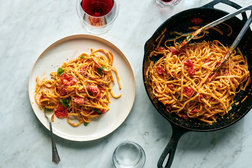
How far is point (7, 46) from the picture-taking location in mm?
2984

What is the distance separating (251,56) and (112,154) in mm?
1733

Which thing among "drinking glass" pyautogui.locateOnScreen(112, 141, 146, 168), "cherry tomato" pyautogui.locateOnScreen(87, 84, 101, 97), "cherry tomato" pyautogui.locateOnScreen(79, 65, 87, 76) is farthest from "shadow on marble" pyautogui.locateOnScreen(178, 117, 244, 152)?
"cherry tomato" pyautogui.locateOnScreen(79, 65, 87, 76)

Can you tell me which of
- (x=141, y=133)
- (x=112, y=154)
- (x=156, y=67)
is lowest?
(x=112, y=154)

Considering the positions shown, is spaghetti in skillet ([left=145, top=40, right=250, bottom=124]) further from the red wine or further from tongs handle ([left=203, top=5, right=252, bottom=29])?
the red wine

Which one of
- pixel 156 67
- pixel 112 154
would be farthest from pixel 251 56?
pixel 112 154

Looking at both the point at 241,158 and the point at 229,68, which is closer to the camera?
the point at 229,68

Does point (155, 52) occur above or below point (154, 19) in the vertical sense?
below

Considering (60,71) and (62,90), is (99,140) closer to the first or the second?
(62,90)

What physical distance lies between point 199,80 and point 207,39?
1.49 feet

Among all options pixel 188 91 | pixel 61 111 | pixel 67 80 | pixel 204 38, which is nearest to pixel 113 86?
pixel 67 80

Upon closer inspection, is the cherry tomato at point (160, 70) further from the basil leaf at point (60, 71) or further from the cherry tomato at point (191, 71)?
the basil leaf at point (60, 71)

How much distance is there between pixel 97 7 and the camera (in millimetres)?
2738

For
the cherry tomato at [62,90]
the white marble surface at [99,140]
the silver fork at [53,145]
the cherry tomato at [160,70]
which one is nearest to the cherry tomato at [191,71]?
the cherry tomato at [160,70]

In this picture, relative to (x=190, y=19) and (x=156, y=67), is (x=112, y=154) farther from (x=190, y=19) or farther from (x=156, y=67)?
(x=190, y=19)
